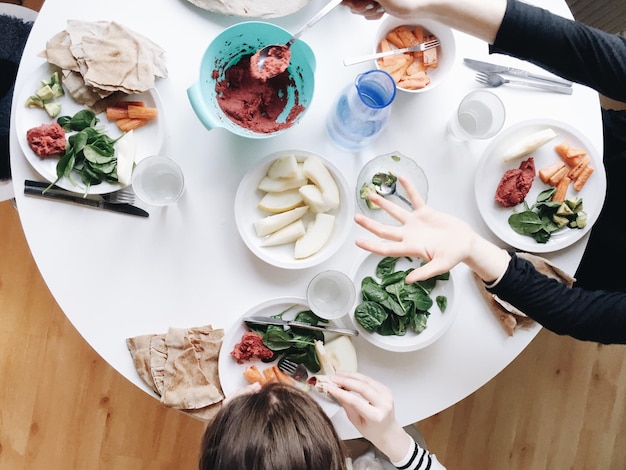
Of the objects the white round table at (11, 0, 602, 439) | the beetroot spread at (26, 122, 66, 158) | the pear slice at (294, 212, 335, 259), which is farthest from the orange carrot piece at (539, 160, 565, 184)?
the beetroot spread at (26, 122, 66, 158)

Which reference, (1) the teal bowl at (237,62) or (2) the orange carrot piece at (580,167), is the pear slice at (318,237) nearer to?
(1) the teal bowl at (237,62)

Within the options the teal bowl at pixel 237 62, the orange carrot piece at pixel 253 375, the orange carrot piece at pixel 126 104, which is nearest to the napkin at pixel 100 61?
the orange carrot piece at pixel 126 104

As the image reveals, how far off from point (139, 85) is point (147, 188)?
21 centimetres

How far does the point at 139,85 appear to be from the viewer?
1111 mm

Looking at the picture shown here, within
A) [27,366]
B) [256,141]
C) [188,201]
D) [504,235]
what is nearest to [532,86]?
[504,235]

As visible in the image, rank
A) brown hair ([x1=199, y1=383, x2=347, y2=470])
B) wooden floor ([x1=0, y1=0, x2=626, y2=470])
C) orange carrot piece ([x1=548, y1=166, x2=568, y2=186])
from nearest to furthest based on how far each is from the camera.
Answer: brown hair ([x1=199, y1=383, x2=347, y2=470]) < orange carrot piece ([x1=548, y1=166, x2=568, y2=186]) < wooden floor ([x1=0, y1=0, x2=626, y2=470])

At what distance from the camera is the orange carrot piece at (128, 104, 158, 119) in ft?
3.70

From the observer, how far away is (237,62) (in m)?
1.13

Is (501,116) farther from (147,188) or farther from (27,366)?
(27,366)

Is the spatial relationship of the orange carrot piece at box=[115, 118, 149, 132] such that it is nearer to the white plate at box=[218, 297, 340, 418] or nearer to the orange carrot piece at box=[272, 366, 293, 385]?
the white plate at box=[218, 297, 340, 418]

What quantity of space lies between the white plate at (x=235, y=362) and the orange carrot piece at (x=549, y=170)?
572 mm

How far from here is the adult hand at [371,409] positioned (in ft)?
3.50

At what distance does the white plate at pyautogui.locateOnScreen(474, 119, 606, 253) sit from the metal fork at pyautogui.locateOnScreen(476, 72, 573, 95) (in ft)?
0.27

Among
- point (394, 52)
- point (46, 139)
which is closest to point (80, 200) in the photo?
point (46, 139)
